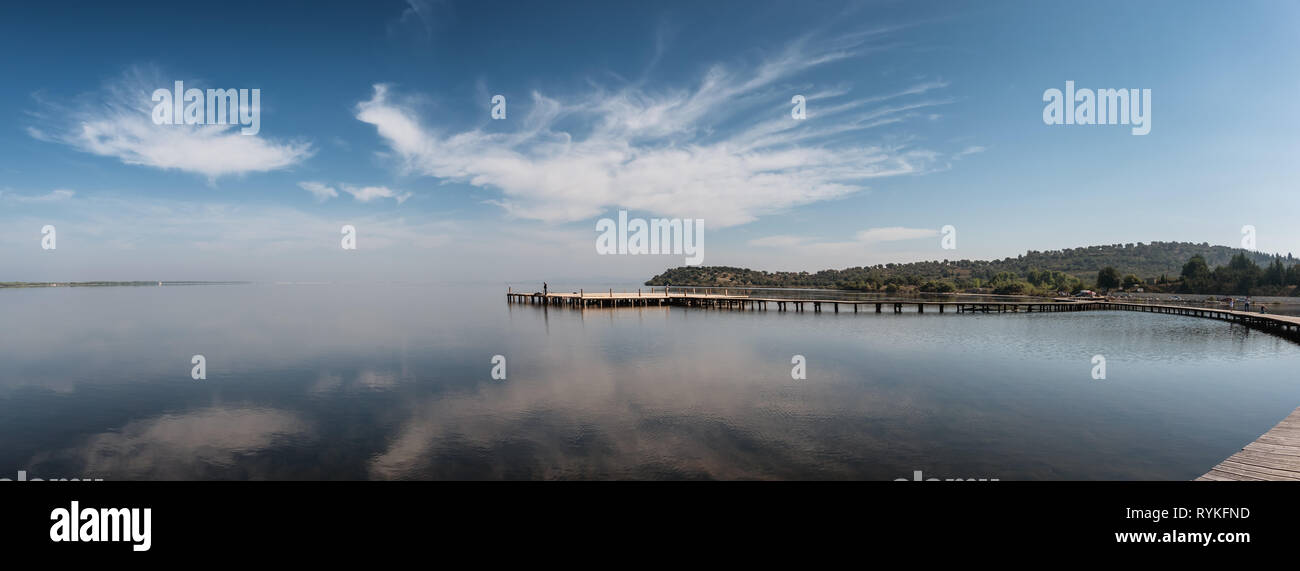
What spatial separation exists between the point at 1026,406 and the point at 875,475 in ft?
37.9

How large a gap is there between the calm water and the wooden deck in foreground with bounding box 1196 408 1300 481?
171 centimetres

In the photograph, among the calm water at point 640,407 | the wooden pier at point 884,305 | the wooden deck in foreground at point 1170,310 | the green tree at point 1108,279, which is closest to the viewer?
the wooden deck in foreground at point 1170,310

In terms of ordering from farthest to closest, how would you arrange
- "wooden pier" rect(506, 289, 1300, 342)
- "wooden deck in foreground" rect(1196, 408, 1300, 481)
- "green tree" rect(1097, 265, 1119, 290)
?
1. "green tree" rect(1097, 265, 1119, 290)
2. "wooden pier" rect(506, 289, 1300, 342)
3. "wooden deck in foreground" rect(1196, 408, 1300, 481)

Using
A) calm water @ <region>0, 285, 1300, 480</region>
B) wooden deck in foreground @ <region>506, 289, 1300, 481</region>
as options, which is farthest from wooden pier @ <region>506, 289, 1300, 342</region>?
calm water @ <region>0, 285, 1300, 480</region>

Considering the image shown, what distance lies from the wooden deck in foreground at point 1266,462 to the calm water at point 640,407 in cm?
171

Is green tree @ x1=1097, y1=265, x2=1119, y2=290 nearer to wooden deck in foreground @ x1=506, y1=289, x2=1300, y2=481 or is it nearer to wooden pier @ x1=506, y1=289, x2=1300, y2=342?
wooden pier @ x1=506, y1=289, x2=1300, y2=342

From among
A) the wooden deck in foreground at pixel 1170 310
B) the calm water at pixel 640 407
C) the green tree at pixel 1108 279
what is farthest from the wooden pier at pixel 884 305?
the green tree at pixel 1108 279

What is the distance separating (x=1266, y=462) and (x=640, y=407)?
16.8 m

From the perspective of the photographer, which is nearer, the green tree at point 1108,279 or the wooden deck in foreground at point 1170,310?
the wooden deck in foreground at point 1170,310

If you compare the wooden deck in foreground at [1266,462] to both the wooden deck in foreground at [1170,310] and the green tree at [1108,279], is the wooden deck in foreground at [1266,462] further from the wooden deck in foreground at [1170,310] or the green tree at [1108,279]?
the green tree at [1108,279]

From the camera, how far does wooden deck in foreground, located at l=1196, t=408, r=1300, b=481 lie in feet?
34.9

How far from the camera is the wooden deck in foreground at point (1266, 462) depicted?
34.9ft
